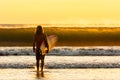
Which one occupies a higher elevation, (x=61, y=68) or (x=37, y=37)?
(x=37, y=37)

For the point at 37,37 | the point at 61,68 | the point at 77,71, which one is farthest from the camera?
the point at 61,68

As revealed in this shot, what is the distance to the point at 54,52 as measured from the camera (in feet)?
100

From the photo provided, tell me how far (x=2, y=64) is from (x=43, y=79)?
5022 mm

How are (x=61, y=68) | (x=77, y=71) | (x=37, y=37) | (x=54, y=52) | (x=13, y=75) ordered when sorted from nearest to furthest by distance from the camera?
(x=37, y=37) → (x=13, y=75) → (x=77, y=71) → (x=61, y=68) → (x=54, y=52)

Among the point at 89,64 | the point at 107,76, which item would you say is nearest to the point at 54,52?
the point at 89,64

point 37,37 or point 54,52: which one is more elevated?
point 37,37

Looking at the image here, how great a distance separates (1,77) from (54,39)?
120 inches

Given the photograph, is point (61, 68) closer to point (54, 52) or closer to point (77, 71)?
point (77, 71)

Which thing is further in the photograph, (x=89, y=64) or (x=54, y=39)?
(x=89, y=64)

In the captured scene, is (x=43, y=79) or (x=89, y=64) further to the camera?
(x=89, y=64)

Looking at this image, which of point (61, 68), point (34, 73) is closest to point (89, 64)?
point (61, 68)

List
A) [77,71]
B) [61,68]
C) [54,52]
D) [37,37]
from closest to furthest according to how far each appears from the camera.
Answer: [37,37], [77,71], [61,68], [54,52]

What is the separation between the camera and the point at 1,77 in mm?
18469

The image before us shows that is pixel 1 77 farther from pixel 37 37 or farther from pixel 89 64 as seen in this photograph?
pixel 89 64
